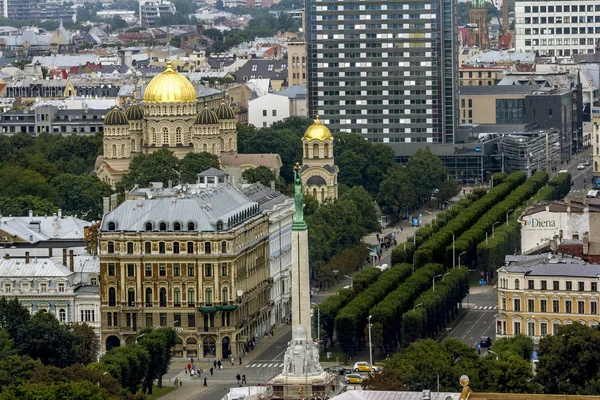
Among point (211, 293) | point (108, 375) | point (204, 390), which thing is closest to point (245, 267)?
point (211, 293)

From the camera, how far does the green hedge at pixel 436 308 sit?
16888cm

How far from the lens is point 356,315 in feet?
557

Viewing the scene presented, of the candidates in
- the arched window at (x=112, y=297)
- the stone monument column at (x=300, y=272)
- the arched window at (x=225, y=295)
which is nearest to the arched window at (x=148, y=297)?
the arched window at (x=112, y=297)

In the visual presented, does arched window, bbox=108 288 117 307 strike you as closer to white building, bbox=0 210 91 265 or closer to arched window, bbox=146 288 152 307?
arched window, bbox=146 288 152 307

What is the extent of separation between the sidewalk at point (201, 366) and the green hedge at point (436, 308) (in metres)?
11.1

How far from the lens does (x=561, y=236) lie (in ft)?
610

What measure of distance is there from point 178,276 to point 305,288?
38.4 m

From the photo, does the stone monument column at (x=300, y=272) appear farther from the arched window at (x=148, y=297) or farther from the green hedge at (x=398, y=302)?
the arched window at (x=148, y=297)

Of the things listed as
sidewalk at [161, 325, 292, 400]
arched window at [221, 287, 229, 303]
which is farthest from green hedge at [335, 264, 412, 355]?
arched window at [221, 287, 229, 303]

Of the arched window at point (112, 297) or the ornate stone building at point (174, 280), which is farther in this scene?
the arched window at point (112, 297)

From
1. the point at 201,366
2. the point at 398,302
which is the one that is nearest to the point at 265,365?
the point at 201,366

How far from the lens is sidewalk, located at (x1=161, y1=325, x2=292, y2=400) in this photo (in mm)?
159000

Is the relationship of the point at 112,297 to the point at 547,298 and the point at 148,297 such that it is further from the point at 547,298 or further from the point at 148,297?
the point at 547,298

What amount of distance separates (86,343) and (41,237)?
25238 mm
